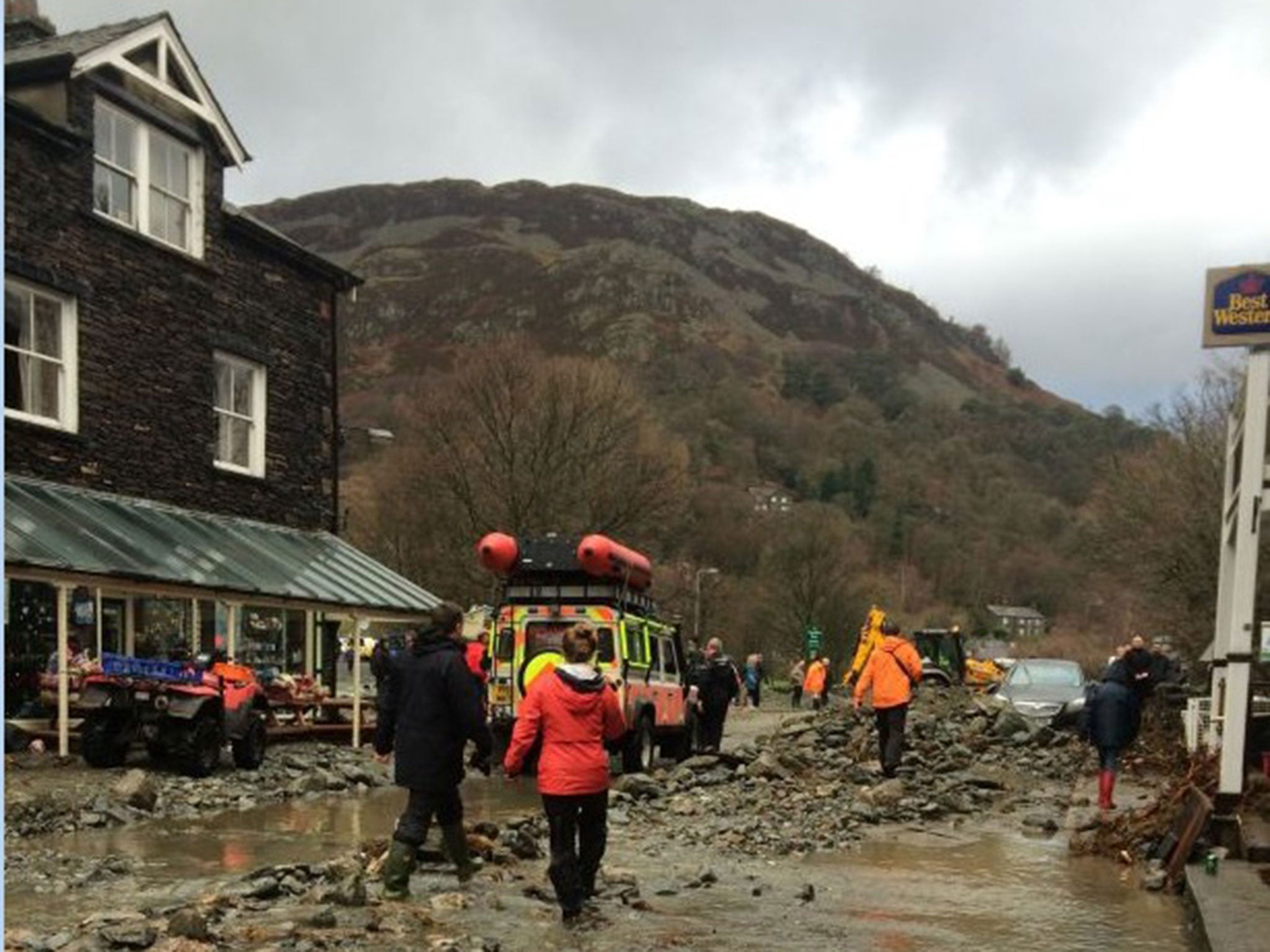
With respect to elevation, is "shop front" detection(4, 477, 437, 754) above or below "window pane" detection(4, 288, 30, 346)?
below

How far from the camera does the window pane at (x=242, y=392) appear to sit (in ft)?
72.9

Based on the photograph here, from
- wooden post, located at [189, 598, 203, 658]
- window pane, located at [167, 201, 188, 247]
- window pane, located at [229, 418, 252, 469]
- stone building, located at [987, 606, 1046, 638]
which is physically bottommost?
stone building, located at [987, 606, 1046, 638]

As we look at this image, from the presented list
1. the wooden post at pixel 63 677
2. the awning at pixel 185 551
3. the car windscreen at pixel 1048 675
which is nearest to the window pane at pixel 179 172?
the awning at pixel 185 551

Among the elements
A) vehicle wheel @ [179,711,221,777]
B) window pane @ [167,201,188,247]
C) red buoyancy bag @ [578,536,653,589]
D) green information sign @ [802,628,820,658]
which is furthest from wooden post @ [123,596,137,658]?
green information sign @ [802,628,820,658]

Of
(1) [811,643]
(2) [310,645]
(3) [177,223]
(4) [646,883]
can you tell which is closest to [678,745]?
(2) [310,645]

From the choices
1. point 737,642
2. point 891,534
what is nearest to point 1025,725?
point 737,642

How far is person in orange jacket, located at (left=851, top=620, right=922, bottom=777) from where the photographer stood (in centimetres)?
1490

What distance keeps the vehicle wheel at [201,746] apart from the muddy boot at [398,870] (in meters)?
7.53

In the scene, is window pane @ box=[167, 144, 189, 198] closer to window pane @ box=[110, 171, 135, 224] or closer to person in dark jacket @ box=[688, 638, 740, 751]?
window pane @ box=[110, 171, 135, 224]

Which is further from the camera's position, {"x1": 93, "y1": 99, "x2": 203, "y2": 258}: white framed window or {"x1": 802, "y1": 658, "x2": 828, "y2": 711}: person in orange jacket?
{"x1": 802, "y1": 658, "x2": 828, "y2": 711}: person in orange jacket

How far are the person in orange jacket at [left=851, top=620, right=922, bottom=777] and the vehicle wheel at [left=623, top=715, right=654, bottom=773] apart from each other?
11.1ft

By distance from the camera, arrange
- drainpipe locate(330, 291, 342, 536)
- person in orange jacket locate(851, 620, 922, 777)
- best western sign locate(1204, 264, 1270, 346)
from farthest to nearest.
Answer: drainpipe locate(330, 291, 342, 536) → person in orange jacket locate(851, 620, 922, 777) → best western sign locate(1204, 264, 1270, 346)

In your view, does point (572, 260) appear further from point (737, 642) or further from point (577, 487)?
point (577, 487)

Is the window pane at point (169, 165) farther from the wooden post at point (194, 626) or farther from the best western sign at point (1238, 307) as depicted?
the best western sign at point (1238, 307)
